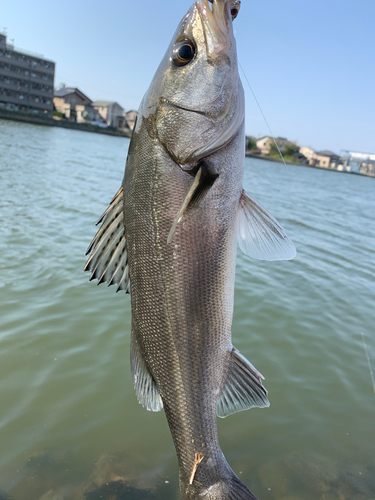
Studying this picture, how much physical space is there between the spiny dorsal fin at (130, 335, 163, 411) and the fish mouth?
1.56m

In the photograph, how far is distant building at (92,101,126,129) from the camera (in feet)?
331

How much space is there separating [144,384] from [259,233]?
1037mm

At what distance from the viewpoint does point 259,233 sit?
2072mm

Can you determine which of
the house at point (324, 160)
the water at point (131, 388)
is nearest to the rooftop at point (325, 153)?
the house at point (324, 160)

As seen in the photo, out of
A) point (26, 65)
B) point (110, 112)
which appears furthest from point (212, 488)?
point (110, 112)

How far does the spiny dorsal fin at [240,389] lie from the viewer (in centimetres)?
204

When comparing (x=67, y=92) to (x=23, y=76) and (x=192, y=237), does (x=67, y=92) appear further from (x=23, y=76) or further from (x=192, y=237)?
(x=192, y=237)

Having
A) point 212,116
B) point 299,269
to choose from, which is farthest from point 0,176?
point 212,116

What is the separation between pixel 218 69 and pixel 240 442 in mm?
3725

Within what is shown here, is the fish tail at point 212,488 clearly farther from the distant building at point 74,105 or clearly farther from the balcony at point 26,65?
the distant building at point 74,105

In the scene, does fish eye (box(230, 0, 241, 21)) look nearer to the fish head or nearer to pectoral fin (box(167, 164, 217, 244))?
the fish head

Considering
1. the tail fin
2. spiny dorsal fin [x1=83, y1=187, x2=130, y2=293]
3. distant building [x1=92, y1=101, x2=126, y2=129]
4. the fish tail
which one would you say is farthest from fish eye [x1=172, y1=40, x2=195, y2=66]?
distant building [x1=92, y1=101, x2=126, y2=129]

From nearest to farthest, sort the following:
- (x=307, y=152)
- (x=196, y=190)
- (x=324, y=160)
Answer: (x=196, y=190) → (x=307, y=152) → (x=324, y=160)

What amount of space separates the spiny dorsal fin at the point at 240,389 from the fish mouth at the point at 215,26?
5.10 feet
